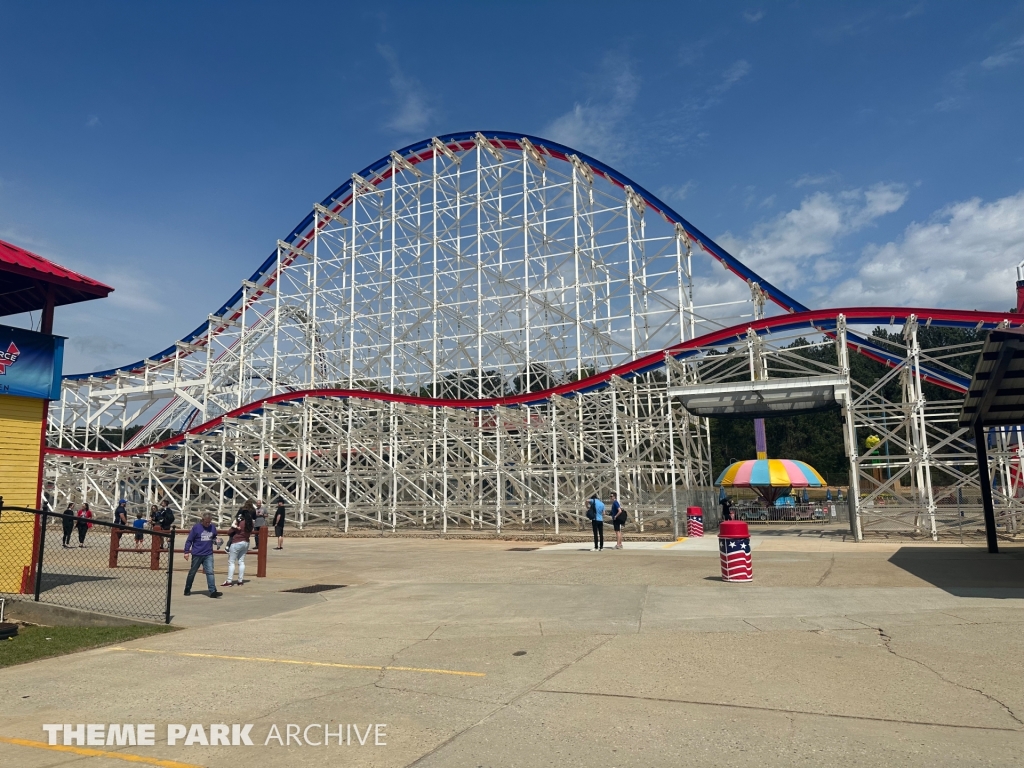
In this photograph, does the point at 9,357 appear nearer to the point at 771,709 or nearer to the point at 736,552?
the point at 736,552

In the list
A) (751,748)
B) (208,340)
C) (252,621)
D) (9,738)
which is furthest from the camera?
(208,340)

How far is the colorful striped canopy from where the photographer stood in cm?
3259

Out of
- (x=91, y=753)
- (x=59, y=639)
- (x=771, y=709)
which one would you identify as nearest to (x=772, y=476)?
(x=771, y=709)

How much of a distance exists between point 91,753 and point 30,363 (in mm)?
9156

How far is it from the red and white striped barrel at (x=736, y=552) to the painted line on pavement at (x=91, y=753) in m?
8.62

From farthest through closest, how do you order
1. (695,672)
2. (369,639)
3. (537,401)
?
(537,401), (369,639), (695,672)

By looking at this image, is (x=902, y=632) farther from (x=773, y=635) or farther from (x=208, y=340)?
(x=208, y=340)

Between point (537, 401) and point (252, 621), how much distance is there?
15.8 meters

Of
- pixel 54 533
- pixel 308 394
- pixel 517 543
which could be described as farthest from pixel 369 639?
pixel 54 533

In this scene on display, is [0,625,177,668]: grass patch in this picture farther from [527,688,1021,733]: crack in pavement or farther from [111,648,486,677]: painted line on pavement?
[527,688,1021,733]: crack in pavement

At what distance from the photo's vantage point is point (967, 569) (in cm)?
1209

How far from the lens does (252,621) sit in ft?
31.5

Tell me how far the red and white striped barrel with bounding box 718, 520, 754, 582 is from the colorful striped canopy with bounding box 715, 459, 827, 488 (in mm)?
22440

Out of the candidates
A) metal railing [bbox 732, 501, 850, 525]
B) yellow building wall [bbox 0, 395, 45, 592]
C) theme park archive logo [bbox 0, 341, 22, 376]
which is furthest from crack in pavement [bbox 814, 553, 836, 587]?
metal railing [bbox 732, 501, 850, 525]
